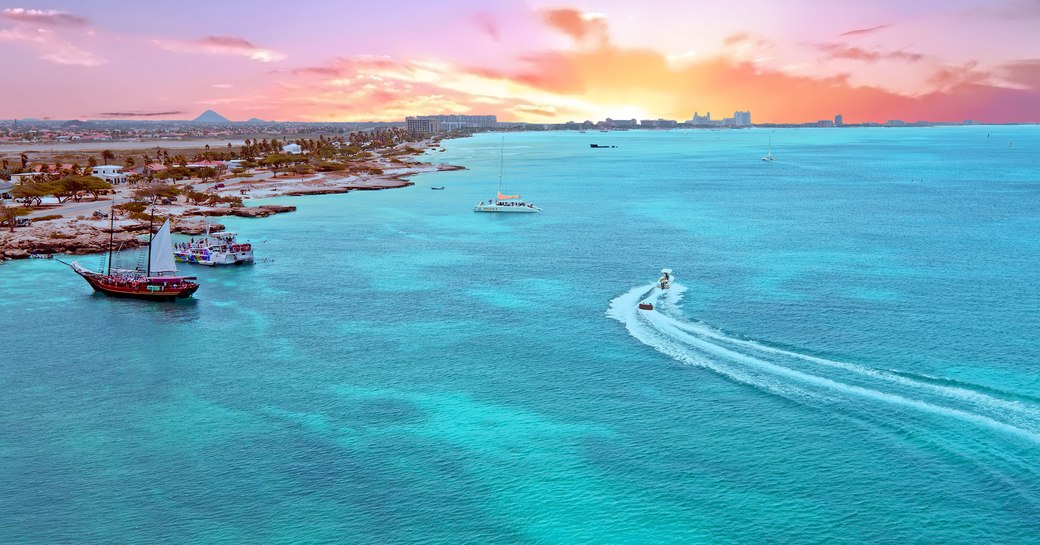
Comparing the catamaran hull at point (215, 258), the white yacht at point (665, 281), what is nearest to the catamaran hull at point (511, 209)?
the catamaran hull at point (215, 258)

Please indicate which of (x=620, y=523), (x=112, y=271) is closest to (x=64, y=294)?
(x=112, y=271)

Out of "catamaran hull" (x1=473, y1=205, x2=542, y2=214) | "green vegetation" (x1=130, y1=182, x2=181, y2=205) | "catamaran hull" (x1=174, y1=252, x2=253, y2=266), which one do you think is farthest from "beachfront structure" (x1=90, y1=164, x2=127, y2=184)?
"catamaran hull" (x1=174, y1=252, x2=253, y2=266)

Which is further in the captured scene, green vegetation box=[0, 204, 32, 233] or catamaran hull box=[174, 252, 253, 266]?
green vegetation box=[0, 204, 32, 233]

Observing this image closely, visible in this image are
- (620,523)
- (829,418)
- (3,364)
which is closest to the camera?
(620,523)

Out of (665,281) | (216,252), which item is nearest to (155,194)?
(216,252)

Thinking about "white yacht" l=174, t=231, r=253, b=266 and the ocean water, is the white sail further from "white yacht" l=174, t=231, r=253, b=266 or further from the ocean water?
"white yacht" l=174, t=231, r=253, b=266

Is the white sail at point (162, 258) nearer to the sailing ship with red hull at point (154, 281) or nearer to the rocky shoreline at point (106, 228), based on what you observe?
the sailing ship with red hull at point (154, 281)

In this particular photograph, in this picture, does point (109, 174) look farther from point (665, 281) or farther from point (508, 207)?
point (665, 281)

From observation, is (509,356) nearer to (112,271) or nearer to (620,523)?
(620,523)
